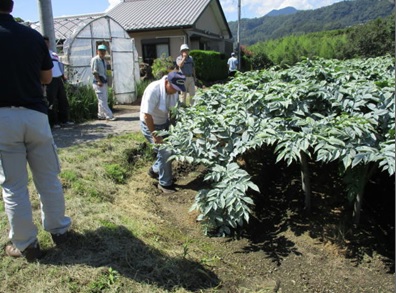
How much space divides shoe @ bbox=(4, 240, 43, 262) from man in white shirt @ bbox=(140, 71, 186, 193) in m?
1.78

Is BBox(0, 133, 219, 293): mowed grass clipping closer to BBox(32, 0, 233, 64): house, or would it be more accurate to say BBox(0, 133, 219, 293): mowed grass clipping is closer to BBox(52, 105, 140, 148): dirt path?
BBox(52, 105, 140, 148): dirt path

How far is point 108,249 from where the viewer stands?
301cm

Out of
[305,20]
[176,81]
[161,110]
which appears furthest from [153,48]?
[305,20]

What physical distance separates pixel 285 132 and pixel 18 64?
2155mm

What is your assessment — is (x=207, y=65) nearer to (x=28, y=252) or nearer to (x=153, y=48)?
(x=153, y=48)

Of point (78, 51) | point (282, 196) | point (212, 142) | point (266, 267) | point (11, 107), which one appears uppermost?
point (78, 51)

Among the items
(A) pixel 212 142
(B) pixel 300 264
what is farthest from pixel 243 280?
(A) pixel 212 142

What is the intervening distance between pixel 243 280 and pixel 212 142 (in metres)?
1.37

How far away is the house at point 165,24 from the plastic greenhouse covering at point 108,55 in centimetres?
687

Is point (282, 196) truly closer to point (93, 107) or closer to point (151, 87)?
point (151, 87)

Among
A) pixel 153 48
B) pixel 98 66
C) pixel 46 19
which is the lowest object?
pixel 98 66

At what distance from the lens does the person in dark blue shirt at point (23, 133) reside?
2.48m

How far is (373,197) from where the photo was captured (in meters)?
4.36

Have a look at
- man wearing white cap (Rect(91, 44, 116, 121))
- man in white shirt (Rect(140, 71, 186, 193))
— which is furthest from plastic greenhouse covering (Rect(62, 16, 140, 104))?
man in white shirt (Rect(140, 71, 186, 193))
